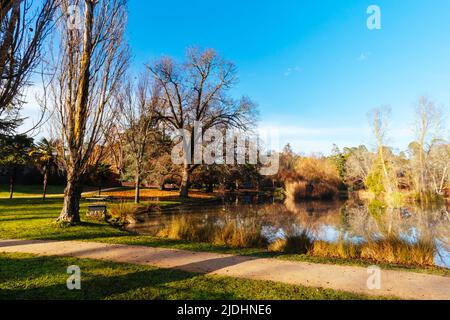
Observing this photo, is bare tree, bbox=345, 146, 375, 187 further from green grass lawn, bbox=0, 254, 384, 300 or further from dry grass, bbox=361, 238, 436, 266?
green grass lawn, bbox=0, 254, 384, 300

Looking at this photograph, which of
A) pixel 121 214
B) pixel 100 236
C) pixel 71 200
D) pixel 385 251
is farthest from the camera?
pixel 121 214

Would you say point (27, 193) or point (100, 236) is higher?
point (27, 193)

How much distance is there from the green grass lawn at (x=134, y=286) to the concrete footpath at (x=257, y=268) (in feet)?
1.27

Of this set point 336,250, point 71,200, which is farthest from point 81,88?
point 336,250

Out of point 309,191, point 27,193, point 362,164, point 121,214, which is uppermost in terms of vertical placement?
point 362,164

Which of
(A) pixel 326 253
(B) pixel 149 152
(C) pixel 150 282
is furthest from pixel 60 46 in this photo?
(B) pixel 149 152

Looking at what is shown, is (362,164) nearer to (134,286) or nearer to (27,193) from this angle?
(27,193)

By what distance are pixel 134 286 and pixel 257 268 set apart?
242 cm

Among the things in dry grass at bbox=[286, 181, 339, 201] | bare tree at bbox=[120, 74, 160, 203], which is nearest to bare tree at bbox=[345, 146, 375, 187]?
dry grass at bbox=[286, 181, 339, 201]

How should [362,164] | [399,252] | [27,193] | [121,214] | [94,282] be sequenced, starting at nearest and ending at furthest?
[94,282], [399,252], [121,214], [27,193], [362,164]

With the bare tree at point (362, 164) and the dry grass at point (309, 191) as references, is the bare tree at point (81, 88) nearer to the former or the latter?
the dry grass at point (309, 191)

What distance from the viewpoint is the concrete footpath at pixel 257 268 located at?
479cm

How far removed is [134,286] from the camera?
15.2 feet

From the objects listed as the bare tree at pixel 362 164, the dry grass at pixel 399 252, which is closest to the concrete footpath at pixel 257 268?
the dry grass at pixel 399 252
